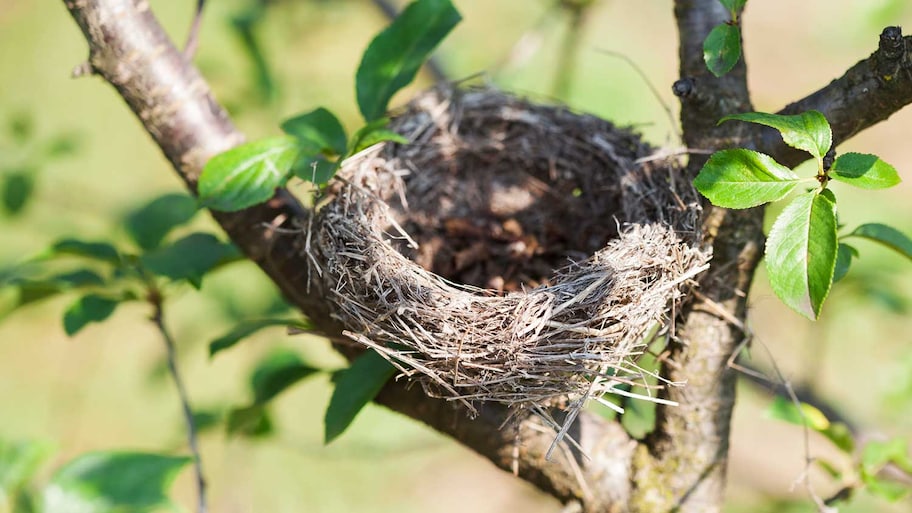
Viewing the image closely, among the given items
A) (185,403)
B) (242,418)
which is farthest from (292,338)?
(185,403)

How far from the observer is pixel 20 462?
1206 mm

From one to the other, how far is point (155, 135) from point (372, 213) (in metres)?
0.37

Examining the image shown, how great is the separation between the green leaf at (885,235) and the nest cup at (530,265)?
0.77ft

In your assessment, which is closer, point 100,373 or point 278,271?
point 278,271

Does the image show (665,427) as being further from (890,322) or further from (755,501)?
(890,322)

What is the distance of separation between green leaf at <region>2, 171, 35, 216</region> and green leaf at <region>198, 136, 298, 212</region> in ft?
3.80

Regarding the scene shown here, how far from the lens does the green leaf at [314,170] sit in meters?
1.05

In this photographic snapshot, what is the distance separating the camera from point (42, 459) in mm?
1210

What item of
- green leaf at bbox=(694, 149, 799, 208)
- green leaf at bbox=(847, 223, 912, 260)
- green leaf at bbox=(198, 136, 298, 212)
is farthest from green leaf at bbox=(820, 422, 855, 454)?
green leaf at bbox=(198, 136, 298, 212)

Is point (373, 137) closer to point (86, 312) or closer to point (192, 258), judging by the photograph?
point (192, 258)

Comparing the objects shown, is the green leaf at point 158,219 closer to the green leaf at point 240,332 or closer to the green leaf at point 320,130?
the green leaf at point 240,332

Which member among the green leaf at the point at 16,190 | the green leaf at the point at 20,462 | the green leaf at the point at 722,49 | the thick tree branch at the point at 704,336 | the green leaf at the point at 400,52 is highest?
the green leaf at the point at 16,190

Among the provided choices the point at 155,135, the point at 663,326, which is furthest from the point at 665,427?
the point at 155,135

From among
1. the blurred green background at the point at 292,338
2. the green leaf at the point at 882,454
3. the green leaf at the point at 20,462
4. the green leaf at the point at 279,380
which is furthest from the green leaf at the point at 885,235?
the blurred green background at the point at 292,338
